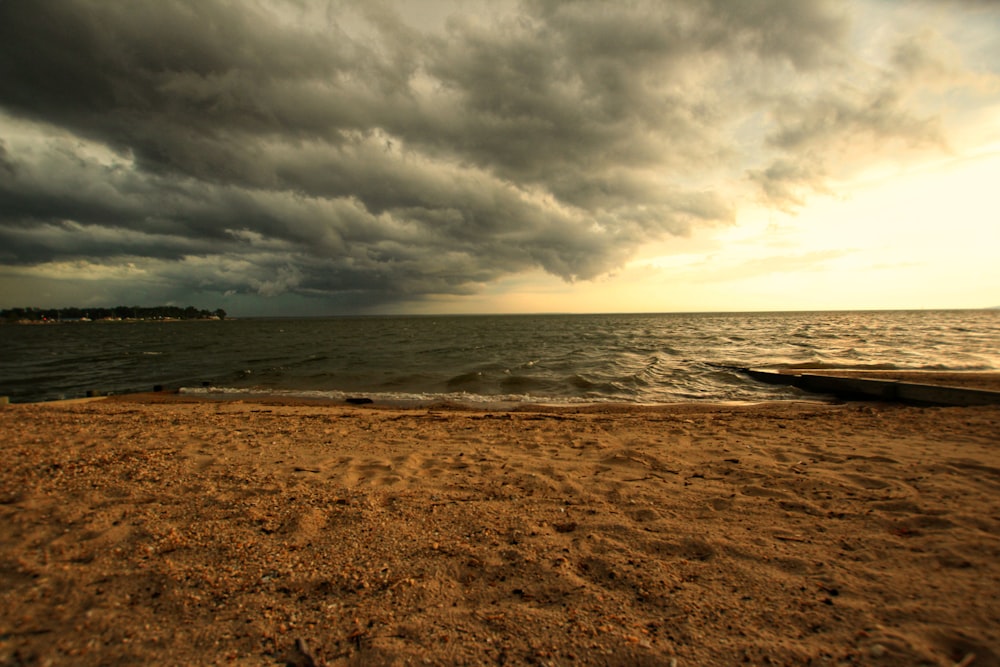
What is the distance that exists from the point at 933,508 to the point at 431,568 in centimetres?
485

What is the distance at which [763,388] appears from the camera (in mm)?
15867

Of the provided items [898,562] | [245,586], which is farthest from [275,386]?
[898,562]

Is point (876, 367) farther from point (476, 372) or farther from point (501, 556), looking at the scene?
point (501, 556)

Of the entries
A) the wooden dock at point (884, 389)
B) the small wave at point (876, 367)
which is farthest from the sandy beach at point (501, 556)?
the small wave at point (876, 367)

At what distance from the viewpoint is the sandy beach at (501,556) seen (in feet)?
8.14

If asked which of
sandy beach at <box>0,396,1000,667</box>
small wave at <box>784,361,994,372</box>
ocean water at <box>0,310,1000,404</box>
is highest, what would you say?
sandy beach at <box>0,396,1000,667</box>

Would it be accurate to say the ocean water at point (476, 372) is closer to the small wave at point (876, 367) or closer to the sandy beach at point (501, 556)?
the small wave at point (876, 367)

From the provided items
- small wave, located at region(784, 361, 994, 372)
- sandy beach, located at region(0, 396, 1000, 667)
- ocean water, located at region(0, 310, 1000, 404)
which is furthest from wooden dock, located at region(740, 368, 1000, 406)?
sandy beach, located at region(0, 396, 1000, 667)

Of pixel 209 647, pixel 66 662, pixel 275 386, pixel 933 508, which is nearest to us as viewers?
pixel 66 662

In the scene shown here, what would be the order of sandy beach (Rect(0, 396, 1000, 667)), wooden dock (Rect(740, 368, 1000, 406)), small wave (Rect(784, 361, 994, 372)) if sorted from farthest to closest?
small wave (Rect(784, 361, 994, 372)), wooden dock (Rect(740, 368, 1000, 406)), sandy beach (Rect(0, 396, 1000, 667))

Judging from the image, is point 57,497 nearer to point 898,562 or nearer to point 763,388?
point 898,562

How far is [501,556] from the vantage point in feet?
11.5

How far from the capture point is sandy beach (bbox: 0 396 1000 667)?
8.14 ft

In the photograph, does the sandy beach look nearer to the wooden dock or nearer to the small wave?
the wooden dock
